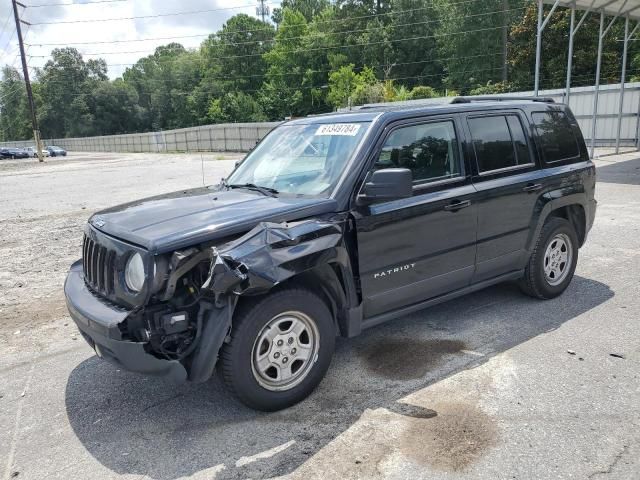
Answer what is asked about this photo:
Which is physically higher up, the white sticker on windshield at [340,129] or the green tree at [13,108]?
the green tree at [13,108]

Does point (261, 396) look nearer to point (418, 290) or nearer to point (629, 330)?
point (418, 290)

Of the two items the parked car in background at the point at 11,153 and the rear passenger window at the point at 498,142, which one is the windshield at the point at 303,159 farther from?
the parked car in background at the point at 11,153

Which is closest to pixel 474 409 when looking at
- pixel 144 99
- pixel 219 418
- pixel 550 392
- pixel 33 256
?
pixel 550 392

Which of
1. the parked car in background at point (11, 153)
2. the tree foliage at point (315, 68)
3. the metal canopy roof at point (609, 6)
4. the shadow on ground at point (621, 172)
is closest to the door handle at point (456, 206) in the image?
the shadow on ground at point (621, 172)

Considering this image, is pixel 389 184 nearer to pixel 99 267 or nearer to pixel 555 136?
pixel 99 267

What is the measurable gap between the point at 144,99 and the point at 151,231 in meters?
103

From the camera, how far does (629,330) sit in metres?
4.55

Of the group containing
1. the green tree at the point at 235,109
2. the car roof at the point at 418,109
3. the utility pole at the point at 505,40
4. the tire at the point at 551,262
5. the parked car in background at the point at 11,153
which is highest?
the utility pole at the point at 505,40

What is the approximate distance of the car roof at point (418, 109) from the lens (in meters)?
4.13

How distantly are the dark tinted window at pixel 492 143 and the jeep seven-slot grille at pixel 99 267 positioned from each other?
10.1 feet

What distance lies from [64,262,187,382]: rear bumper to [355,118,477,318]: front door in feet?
4.87

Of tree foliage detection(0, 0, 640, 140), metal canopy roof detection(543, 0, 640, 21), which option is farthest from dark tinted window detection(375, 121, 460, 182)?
tree foliage detection(0, 0, 640, 140)

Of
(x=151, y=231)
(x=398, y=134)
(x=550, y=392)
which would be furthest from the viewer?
(x=398, y=134)

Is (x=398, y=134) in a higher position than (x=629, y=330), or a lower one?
higher
